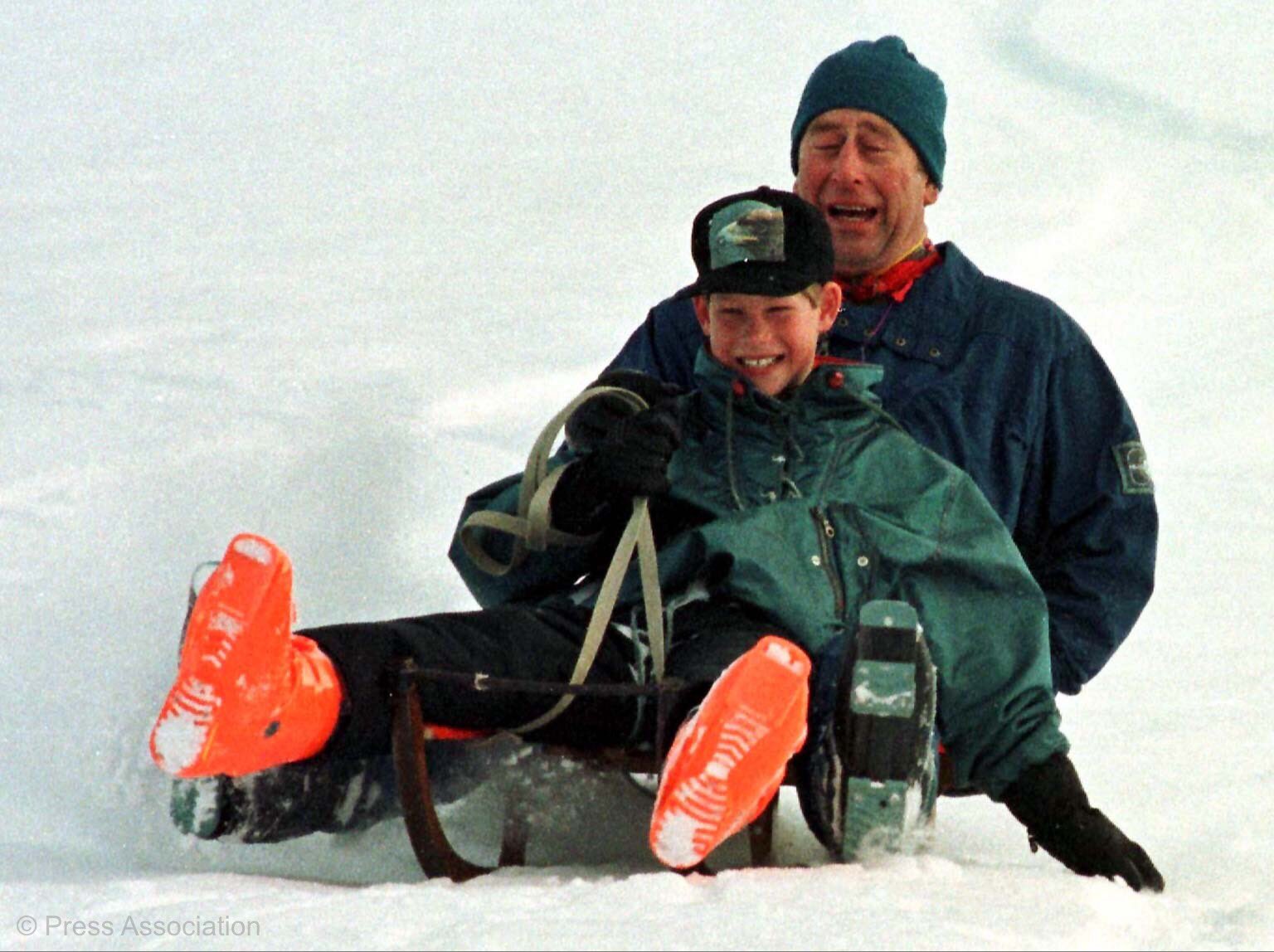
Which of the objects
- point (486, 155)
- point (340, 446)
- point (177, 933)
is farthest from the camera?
point (486, 155)

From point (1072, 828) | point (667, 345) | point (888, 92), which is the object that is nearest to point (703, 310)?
point (667, 345)

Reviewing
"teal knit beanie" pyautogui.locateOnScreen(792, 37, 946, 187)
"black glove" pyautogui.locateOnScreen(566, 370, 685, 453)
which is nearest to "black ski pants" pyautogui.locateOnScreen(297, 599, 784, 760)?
"black glove" pyautogui.locateOnScreen(566, 370, 685, 453)

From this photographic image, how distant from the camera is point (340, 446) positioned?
3895 millimetres

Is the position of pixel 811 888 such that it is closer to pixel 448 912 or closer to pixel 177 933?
pixel 448 912

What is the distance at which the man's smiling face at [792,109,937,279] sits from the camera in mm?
2973

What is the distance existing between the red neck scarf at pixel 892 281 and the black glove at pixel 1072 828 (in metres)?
0.81

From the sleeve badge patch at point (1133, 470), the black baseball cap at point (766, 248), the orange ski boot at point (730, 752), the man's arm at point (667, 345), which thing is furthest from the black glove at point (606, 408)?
the sleeve badge patch at point (1133, 470)

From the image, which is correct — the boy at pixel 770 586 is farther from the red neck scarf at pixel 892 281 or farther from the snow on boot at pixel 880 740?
the red neck scarf at pixel 892 281

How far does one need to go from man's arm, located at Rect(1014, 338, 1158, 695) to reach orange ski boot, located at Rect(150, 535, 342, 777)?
4.22 ft

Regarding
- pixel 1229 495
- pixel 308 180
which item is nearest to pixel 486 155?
pixel 308 180

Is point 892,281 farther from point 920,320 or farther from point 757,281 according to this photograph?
point 757,281

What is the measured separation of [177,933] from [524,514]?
0.88 meters

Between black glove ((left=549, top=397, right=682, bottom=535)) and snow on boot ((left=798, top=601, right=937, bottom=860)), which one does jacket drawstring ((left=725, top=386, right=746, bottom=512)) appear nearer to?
black glove ((left=549, top=397, right=682, bottom=535))

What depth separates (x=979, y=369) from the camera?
2859 mm
